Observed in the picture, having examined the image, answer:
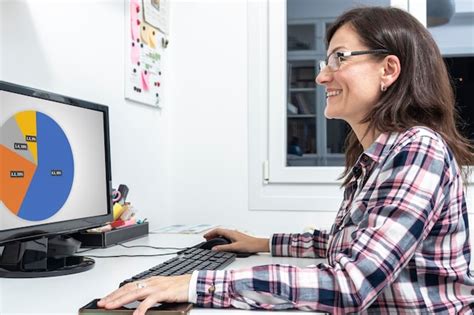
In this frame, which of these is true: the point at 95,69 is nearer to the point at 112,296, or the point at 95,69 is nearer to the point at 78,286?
the point at 78,286

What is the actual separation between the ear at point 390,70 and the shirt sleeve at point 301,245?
0.49 m

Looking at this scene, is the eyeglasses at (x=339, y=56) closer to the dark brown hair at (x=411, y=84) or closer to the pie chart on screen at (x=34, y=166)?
the dark brown hair at (x=411, y=84)

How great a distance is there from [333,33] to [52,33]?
832mm

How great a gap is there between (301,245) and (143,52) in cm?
111

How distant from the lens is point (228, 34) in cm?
253

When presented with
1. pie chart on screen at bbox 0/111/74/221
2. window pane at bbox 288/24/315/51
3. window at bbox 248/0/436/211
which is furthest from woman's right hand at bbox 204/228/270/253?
window pane at bbox 288/24/315/51

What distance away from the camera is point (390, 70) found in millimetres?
1181

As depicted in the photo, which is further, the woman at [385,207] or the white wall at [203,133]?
the white wall at [203,133]

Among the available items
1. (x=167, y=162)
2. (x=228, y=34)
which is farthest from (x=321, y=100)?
(x=167, y=162)

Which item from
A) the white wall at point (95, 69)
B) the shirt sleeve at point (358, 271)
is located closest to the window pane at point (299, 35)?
the white wall at point (95, 69)

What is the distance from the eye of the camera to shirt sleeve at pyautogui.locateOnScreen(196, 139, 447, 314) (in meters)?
0.91

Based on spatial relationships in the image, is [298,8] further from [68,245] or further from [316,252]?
[68,245]

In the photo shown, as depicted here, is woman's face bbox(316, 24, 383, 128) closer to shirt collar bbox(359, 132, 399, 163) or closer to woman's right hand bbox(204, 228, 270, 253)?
shirt collar bbox(359, 132, 399, 163)

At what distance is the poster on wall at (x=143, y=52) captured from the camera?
212 cm
